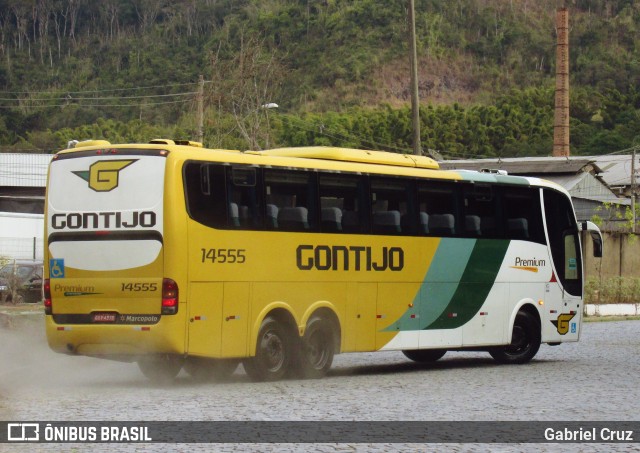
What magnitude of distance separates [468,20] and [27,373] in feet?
488

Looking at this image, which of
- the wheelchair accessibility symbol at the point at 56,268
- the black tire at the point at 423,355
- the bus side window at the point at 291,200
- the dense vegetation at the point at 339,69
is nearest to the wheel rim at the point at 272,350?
the bus side window at the point at 291,200

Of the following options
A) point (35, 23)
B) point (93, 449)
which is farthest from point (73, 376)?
point (35, 23)

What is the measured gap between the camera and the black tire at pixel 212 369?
722 inches

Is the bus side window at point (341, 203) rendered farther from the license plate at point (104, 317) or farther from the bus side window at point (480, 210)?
the license plate at point (104, 317)

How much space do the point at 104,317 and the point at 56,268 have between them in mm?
1147

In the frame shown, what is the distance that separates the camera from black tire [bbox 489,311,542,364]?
23094 mm

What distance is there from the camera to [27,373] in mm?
19422

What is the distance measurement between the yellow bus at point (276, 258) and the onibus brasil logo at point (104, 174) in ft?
0.06

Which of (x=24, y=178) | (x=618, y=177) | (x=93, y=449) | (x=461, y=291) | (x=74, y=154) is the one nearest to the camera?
(x=93, y=449)

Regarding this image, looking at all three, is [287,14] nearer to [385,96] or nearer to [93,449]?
[385,96]

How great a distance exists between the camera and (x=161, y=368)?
59.7 ft

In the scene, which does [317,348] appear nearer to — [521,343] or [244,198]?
[244,198]

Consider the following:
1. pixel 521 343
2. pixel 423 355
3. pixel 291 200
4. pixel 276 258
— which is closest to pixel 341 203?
pixel 291 200

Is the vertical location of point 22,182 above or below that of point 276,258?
above
